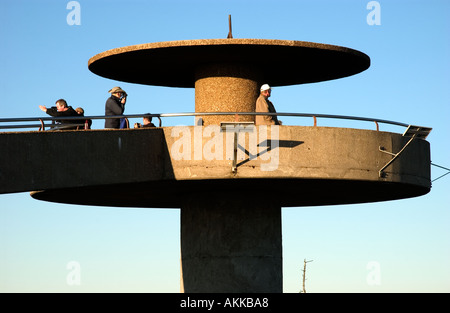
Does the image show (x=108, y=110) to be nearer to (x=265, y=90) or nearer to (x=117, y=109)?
(x=117, y=109)

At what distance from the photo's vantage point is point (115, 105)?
25.4m

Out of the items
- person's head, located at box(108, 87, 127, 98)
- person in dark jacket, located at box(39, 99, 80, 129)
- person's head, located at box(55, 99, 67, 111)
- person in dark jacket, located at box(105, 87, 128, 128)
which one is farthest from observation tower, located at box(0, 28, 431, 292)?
person's head, located at box(55, 99, 67, 111)

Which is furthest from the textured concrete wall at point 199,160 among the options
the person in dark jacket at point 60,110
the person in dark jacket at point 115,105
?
the person in dark jacket at point 60,110

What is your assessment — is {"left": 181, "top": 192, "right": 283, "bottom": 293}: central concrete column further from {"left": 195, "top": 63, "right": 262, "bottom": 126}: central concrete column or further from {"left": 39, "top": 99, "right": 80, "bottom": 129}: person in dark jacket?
{"left": 39, "top": 99, "right": 80, "bottom": 129}: person in dark jacket

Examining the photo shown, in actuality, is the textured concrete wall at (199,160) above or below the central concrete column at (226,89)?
below

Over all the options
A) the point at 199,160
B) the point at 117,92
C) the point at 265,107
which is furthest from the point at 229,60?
the point at 199,160

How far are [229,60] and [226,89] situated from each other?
93cm

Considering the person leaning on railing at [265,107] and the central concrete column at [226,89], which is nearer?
the person leaning on railing at [265,107]

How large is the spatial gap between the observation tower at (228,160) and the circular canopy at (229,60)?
0.12 ft

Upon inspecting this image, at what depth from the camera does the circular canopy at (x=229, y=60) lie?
86.2ft

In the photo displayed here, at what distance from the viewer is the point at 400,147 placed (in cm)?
2622

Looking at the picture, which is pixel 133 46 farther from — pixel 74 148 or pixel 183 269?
pixel 183 269

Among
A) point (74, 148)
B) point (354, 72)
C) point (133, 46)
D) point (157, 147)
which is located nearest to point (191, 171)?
point (157, 147)

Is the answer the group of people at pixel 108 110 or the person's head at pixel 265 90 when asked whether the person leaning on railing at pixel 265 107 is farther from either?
the group of people at pixel 108 110
